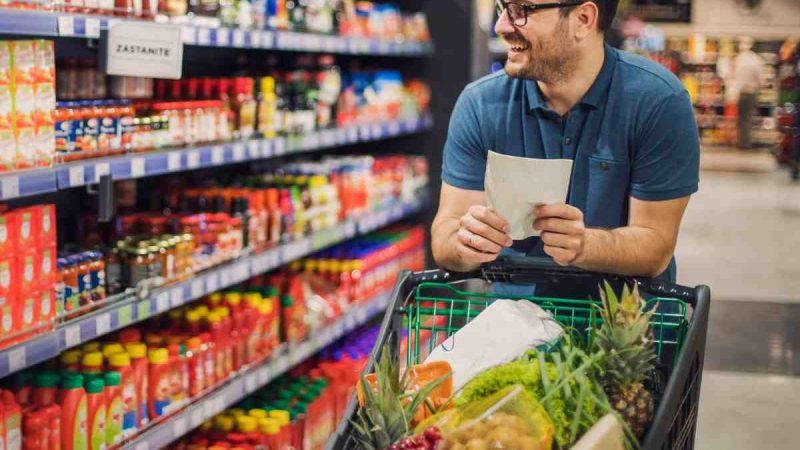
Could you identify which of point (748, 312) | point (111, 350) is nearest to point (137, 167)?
point (111, 350)

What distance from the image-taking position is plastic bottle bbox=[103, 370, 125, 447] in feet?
10.6

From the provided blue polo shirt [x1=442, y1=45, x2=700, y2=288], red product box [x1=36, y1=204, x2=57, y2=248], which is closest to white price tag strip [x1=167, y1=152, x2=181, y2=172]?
red product box [x1=36, y1=204, x2=57, y2=248]

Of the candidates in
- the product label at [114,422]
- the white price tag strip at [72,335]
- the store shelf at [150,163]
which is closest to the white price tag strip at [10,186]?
the store shelf at [150,163]

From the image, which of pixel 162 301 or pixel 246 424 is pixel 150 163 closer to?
pixel 162 301

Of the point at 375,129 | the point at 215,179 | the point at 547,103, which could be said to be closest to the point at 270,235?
the point at 215,179

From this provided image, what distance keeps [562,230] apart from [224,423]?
2363 mm

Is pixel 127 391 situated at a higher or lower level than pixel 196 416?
higher

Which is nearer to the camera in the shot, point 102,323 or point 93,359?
point 102,323

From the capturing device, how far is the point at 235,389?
4.04 meters

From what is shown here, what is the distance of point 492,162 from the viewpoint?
75.9 inches

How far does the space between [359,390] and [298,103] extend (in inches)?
128

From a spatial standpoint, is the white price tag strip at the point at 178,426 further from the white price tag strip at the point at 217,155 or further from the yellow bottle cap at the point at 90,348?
the white price tag strip at the point at 217,155

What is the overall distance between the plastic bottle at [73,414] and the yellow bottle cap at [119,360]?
26 cm

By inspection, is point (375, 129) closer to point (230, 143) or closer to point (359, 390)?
point (230, 143)
